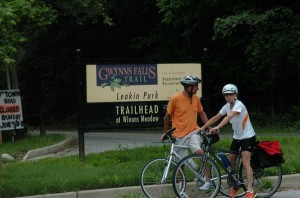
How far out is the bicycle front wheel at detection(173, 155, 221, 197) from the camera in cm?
823

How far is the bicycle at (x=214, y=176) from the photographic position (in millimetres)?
8328

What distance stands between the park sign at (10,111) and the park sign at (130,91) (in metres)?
7.19

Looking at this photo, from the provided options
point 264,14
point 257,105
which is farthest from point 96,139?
point 257,105

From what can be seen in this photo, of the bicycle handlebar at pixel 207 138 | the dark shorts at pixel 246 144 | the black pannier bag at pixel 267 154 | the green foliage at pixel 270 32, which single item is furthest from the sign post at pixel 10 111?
the black pannier bag at pixel 267 154

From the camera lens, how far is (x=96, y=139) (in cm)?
1847

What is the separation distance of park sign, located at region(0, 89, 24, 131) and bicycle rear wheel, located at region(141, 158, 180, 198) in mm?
9602

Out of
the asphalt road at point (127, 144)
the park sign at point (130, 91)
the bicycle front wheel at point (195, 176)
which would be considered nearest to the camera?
the bicycle front wheel at point (195, 176)

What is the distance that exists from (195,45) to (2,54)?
1862 centimetres

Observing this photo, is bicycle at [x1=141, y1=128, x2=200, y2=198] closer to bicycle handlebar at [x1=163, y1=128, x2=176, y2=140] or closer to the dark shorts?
bicycle handlebar at [x1=163, y1=128, x2=176, y2=140]

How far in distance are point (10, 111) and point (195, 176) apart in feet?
34.3

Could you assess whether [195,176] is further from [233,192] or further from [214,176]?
[233,192]

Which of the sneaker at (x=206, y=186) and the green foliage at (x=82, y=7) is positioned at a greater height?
the green foliage at (x=82, y=7)

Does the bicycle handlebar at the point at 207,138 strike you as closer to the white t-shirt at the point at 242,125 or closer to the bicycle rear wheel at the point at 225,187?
the white t-shirt at the point at 242,125

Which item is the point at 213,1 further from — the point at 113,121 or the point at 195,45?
the point at 113,121
